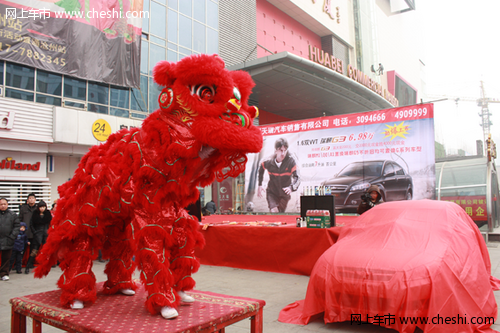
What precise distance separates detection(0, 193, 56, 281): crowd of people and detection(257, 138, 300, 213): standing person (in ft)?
18.2

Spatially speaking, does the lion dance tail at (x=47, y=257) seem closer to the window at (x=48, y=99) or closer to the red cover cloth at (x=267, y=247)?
the red cover cloth at (x=267, y=247)

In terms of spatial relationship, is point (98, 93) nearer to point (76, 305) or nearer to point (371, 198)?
point (371, 198)

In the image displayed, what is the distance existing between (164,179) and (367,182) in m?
6.83

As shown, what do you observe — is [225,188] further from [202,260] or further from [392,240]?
[392,240]

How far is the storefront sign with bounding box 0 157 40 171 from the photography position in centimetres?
1009

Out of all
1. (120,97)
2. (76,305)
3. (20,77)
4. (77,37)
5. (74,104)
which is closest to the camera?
(76,305)

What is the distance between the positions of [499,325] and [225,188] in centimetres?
920

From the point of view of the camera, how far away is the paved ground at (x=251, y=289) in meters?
3.53

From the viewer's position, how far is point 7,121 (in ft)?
32.3

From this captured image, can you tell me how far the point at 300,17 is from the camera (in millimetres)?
20812

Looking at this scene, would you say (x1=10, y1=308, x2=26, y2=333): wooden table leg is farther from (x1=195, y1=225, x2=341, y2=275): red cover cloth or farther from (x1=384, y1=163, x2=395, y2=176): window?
(x1=384, y1=163, x2=395, y2=176): window

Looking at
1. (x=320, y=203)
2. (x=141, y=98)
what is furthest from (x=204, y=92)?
(x=141, y=98)

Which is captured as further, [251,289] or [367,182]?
[367,182]

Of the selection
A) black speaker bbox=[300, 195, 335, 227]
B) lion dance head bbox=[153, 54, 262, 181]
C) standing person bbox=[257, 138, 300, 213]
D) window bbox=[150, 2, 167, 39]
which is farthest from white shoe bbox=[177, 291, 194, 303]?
window bbox=[150, 2, 167, 39]
